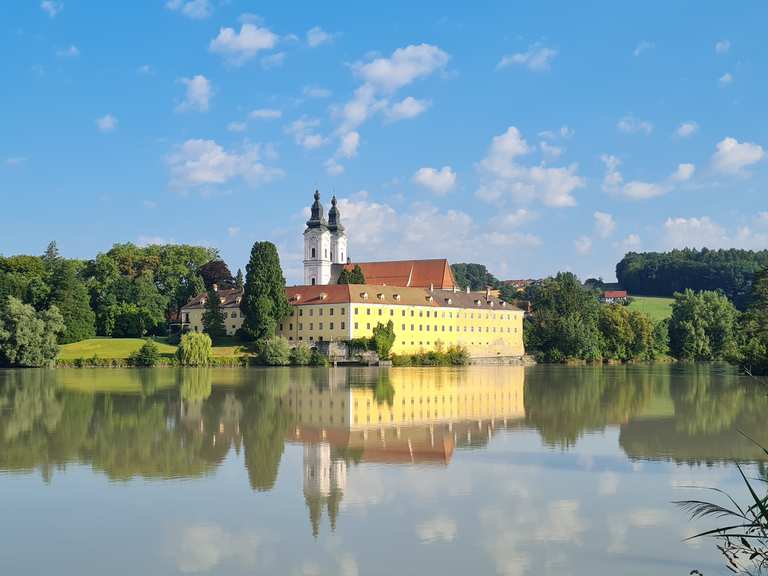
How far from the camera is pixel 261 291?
77.2m

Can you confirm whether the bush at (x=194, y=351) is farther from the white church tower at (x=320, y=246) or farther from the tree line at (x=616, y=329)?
the white church tower at (x=320, y=246)

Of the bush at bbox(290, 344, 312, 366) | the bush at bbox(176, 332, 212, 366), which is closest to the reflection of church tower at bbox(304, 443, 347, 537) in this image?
the bush at bbox(176, 332, 212, 366)

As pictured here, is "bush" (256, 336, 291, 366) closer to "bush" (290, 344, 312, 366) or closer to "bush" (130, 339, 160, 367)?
"bush" (290, 344, 312, 366)

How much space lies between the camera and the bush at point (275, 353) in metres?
73.7

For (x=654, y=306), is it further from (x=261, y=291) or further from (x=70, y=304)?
(x=70, y=304)

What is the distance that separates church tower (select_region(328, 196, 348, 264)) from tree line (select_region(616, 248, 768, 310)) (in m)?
67.4

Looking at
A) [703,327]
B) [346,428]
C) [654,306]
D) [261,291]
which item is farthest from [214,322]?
[654,306]

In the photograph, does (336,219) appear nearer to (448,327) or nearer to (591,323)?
(448,327)

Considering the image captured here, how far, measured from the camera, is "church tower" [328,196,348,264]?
378 feet

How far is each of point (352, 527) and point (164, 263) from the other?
97460 mm

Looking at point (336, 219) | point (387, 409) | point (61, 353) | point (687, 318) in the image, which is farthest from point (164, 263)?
point (387, 409)

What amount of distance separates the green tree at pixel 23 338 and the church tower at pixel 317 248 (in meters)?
47.9

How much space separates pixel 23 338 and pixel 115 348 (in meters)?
11.7

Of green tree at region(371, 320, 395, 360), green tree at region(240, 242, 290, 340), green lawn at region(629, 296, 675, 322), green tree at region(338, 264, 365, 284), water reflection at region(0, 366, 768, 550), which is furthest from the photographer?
green lawn at region(629, 296, 675, 322)
